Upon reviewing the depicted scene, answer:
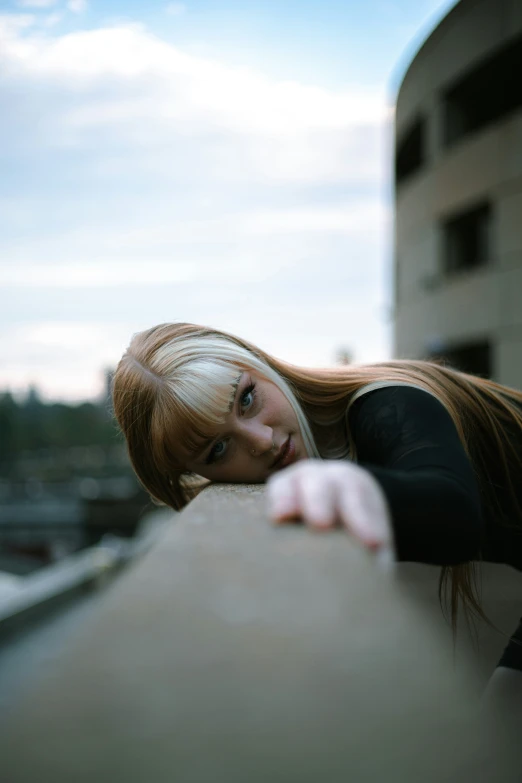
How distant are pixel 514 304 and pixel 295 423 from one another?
15.4 metres

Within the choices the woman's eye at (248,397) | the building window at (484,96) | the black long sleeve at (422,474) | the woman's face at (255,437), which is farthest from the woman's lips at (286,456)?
the building window at (484,96)

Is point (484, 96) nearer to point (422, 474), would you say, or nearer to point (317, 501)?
point (422, 474)

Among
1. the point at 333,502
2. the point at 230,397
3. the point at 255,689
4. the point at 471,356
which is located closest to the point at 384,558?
the point at 333,502

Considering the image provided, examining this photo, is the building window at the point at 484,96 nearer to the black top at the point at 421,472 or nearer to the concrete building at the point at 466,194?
the concrete building at the point at 466,194

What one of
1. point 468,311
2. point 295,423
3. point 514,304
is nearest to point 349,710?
point 295,423

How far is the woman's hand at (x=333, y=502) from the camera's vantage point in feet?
4.07

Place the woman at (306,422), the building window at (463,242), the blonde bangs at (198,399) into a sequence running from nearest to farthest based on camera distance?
the woman at (306,422) < the blonde bangs at (198,399) < the building window at (463,242)

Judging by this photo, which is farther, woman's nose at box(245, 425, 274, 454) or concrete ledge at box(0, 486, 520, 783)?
woman's nose at box(245, 425, 274, 454)

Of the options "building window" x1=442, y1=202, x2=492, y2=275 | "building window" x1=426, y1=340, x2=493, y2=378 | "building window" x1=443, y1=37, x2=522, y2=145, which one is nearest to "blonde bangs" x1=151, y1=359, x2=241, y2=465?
"building window" x1=443, y1=37, x2=522, y2=145

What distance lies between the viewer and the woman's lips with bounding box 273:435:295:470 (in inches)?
95.2

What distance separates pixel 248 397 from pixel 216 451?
8.2 inches

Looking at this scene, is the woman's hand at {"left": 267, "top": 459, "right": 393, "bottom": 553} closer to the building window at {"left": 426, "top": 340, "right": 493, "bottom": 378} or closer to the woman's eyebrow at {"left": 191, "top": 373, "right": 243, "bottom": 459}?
the woman's eyebrow at {"left": 191, "top": 373, "right": 243, "bottom": 459}

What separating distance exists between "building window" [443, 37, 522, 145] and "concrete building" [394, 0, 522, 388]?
2cm

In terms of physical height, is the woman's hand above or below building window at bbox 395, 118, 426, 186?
below
